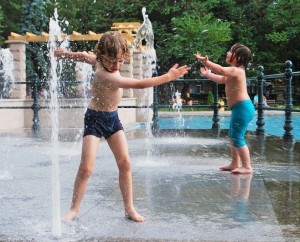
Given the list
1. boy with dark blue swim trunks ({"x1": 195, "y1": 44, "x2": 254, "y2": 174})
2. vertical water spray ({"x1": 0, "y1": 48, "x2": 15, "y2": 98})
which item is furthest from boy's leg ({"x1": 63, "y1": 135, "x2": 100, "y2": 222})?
vertical water spray ({"x1": 0, "y1": 48, "x2": 15, "y2": 98})

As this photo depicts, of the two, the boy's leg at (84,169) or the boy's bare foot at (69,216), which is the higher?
the boy's leg at (84,169)

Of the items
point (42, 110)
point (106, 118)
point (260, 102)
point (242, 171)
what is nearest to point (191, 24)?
point (42, 110)

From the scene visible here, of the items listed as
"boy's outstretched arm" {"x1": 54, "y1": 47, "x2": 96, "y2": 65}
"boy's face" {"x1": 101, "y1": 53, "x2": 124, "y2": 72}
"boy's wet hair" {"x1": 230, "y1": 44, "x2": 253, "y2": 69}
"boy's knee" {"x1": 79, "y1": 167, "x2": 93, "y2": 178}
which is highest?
"boy's wet hair" {"x1": 230, "y1": 44, "x2": 253, "y2": 69}

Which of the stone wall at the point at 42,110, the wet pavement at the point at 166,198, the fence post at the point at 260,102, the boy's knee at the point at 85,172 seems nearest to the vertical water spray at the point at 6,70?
the stone wall at the point at 42,110

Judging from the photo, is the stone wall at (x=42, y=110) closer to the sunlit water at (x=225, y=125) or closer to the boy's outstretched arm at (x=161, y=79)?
the sunlit water at (x=225, y=125)

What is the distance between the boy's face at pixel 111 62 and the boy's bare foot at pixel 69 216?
1.01 metres

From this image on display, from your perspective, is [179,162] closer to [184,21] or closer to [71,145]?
[71,145]

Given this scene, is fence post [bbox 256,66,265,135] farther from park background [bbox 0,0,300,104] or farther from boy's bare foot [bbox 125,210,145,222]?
park background [bbox 0,0,300,104]

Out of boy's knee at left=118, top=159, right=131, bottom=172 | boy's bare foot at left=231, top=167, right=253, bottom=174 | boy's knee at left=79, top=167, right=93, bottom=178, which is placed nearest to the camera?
boy's knee at left=79, top=167, right=93, bottom=178

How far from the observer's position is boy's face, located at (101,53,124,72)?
12.1ft

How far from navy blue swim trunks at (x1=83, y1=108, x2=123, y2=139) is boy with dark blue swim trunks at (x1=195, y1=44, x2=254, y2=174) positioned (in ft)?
7.03

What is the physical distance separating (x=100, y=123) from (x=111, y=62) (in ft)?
1.44

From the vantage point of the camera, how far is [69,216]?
3.69m

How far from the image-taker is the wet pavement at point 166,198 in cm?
338
